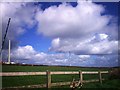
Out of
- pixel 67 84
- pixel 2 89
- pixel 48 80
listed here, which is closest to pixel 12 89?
pixel 2 89

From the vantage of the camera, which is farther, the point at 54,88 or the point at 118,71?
the point at 118,71

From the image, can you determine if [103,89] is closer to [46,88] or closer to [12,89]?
[46,88]

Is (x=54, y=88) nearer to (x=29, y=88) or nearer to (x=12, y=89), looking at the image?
(x=29, y=88)

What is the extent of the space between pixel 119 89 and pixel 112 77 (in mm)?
7485

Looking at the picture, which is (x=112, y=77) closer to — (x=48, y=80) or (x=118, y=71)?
(x=118, y=71)

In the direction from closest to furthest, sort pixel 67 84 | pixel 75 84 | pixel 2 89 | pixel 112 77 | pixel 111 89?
1. pixel 2 89
2. pixel 75 84
3. pixel 111 89
4. pixel 67 84
5. pixel 112 77

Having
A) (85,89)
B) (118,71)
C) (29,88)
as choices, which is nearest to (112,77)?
(118,71)

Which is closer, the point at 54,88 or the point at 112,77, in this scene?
the point at 54,88

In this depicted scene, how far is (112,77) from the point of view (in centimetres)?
1988

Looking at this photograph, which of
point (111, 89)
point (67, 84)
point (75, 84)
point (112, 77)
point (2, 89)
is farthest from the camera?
point (112, 77)

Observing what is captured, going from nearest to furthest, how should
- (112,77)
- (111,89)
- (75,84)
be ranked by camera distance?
(75,84)
(111,89)
(112,77)

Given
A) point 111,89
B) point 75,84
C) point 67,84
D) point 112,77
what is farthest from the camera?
point 112,77

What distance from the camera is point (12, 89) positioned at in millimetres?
10344

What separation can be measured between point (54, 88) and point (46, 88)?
16.3 inches
